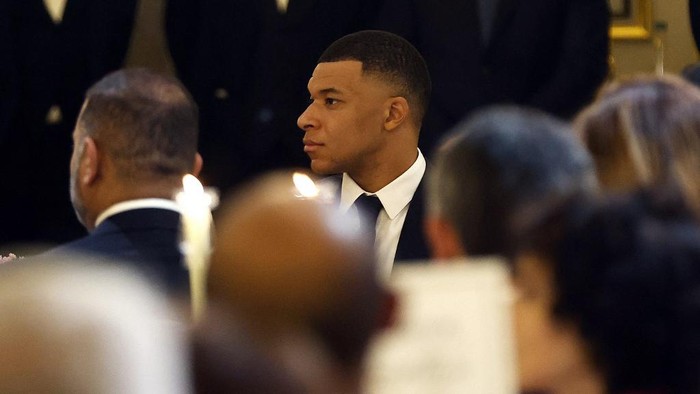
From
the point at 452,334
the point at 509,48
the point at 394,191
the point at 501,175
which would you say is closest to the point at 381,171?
the point at 394,191

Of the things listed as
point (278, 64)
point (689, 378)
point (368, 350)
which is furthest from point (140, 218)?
point (278, 64)

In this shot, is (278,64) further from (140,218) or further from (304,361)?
(304,361)

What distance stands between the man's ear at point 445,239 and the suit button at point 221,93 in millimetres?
2680

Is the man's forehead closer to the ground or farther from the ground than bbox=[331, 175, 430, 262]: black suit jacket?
farther from the ground

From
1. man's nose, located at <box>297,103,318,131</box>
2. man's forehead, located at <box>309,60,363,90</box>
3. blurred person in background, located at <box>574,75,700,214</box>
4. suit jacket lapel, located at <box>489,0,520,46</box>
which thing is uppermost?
blurred person in background, located at <box>574,75,700,214</box>

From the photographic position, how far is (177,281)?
216 centimetres

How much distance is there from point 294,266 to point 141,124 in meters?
1.76

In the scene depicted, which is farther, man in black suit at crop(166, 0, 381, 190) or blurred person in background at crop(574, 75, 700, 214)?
man in black suit at crop(166, 0, 381, 190)

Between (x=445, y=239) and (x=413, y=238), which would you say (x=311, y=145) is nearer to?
(x=413, y=238)

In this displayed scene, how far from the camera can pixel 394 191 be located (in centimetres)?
298

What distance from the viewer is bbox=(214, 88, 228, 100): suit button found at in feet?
13.7

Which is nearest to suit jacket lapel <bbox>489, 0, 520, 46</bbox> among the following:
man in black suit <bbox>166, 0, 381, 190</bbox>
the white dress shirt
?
man in black suit <bbox>166, 0, 381, 190</bbox>

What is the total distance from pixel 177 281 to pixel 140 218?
0.24m

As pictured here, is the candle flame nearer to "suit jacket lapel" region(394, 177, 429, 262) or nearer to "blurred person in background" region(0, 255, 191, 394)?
"blurred person in background" region(0, 255, 191, 394)
